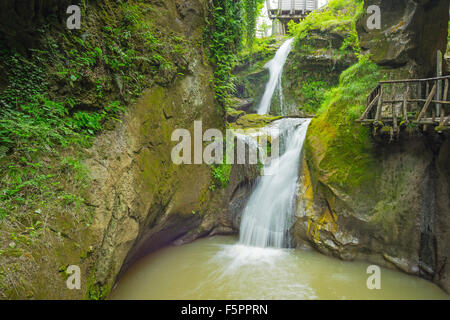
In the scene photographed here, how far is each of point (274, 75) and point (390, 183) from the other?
11795mm

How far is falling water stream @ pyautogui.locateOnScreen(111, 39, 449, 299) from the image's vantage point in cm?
448

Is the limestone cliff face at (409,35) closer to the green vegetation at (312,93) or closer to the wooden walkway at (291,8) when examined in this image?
the green vegetation at (312,93)

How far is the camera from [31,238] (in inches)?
99.4

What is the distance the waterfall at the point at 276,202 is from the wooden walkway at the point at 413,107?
2.70 meters

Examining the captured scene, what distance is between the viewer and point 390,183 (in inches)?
219

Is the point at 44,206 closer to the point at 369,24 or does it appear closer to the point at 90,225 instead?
the point at 90,225

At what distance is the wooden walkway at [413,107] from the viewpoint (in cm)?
456

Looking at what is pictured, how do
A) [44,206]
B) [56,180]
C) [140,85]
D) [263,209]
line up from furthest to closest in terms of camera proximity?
[263,209] → [140,85] → [56,180] → [44,206]

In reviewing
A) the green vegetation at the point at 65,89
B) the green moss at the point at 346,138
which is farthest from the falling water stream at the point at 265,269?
the green vegetation at the point at 65,89

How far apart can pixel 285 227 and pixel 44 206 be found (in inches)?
239

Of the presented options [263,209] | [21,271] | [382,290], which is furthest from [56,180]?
[382,290]

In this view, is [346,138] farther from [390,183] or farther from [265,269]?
[265,269]

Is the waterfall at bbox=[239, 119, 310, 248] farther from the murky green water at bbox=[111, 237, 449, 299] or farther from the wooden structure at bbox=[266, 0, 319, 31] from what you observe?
the wooden structure at bbox=[266, 0, 319, 31]

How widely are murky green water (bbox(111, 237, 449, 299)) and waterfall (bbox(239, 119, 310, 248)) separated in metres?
0.71
